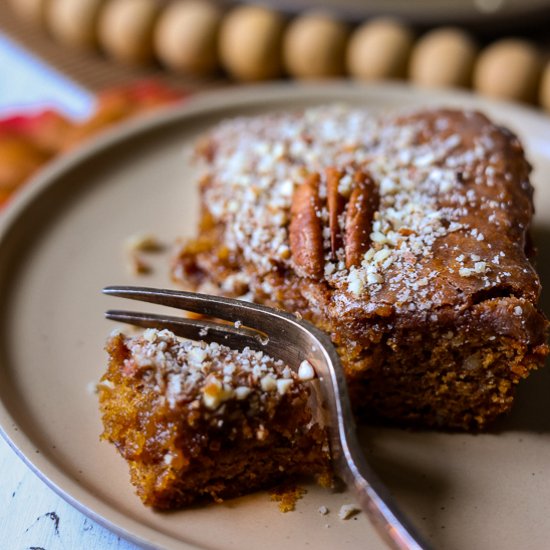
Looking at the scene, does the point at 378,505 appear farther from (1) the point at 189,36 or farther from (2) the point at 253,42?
(1) the point at 189,36

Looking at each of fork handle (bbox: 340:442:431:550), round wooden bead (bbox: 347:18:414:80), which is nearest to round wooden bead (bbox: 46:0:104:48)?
round wooden bead (bbox: 347:18:414:80)

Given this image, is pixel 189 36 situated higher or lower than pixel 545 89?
higher

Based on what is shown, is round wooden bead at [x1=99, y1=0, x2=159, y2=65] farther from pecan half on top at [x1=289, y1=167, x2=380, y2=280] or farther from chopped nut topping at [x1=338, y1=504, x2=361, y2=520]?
chopped nut topping at [x1=338, y1=504, x2=361, y2=520]

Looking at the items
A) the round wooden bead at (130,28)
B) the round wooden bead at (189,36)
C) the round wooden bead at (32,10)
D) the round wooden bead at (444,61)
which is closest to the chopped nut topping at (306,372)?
the round wooden bead at (444,61)

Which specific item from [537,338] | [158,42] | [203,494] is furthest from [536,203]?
[158,42]

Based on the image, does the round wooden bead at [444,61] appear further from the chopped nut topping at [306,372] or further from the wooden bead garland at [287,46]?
the chopped nut topping at [306,372]

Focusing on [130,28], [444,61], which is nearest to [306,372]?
[444,61]

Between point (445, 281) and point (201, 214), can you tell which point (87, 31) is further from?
point (445, 281)
